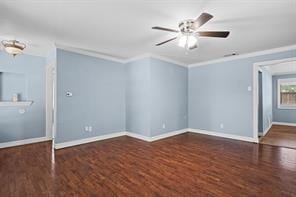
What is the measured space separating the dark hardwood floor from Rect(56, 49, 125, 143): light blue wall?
57 cm

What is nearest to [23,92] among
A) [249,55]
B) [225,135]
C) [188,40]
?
[188,40]

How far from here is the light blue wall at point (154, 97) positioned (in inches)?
182

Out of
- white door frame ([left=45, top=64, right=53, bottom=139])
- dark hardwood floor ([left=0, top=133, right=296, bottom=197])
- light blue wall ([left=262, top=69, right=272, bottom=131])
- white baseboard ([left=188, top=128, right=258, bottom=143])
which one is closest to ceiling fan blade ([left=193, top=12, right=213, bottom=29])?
dark hardwood floor ([left=0, top=133, right=296, bottom=197])

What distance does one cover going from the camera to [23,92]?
14.5ft

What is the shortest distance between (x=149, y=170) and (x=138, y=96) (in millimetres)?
2509

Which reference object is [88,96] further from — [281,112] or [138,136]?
[281,112]

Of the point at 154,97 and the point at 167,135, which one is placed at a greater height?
the point at 154,97

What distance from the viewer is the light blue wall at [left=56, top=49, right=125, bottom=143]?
157 inches

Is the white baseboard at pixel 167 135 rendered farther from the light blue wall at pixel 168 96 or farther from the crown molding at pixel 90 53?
the crown molding at pixel 90 53

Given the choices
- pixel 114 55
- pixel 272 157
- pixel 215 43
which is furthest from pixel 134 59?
pixel 272 157

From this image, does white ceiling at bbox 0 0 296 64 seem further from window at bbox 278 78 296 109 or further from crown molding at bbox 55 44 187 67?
window at bbox 278 78 296 109

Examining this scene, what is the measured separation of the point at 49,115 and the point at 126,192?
3776mm

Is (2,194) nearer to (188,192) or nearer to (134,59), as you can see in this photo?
(188,192)

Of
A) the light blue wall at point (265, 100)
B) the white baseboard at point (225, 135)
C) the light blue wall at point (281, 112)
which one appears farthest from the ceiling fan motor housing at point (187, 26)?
the light blue wall at point (281, 112)
